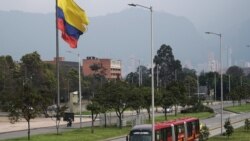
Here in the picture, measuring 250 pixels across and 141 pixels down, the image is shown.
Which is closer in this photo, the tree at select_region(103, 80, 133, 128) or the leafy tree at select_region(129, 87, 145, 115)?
the tree at select_region(103, 80, 133, 128)

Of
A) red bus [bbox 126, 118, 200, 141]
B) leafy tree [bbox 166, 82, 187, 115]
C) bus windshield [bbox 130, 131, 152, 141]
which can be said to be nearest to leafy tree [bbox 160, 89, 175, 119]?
leafy tree [bbox 166, 82, 187, 115]

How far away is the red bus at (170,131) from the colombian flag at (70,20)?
900 cm

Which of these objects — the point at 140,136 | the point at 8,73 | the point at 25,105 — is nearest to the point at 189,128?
the point at 140,136

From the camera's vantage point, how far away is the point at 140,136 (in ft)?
107

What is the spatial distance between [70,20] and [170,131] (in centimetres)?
1124

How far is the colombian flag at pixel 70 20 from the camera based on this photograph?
38.6m

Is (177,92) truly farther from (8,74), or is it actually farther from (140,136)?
(140,136)

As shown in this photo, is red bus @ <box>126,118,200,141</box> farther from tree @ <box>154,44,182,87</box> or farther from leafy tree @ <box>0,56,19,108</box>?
tree @ <box>154,44,182,87</box>

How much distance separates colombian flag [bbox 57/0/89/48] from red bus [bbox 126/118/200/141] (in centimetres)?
900

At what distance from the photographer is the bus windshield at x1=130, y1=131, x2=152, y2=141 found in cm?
3256

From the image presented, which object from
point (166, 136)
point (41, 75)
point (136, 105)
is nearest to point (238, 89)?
point (41, 75)

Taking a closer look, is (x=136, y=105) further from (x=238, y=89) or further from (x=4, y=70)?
(x=238, y=89)

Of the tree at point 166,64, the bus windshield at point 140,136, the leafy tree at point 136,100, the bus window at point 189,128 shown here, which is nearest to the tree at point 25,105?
the bus window at point 189,128

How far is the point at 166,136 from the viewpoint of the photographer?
35031 mm
